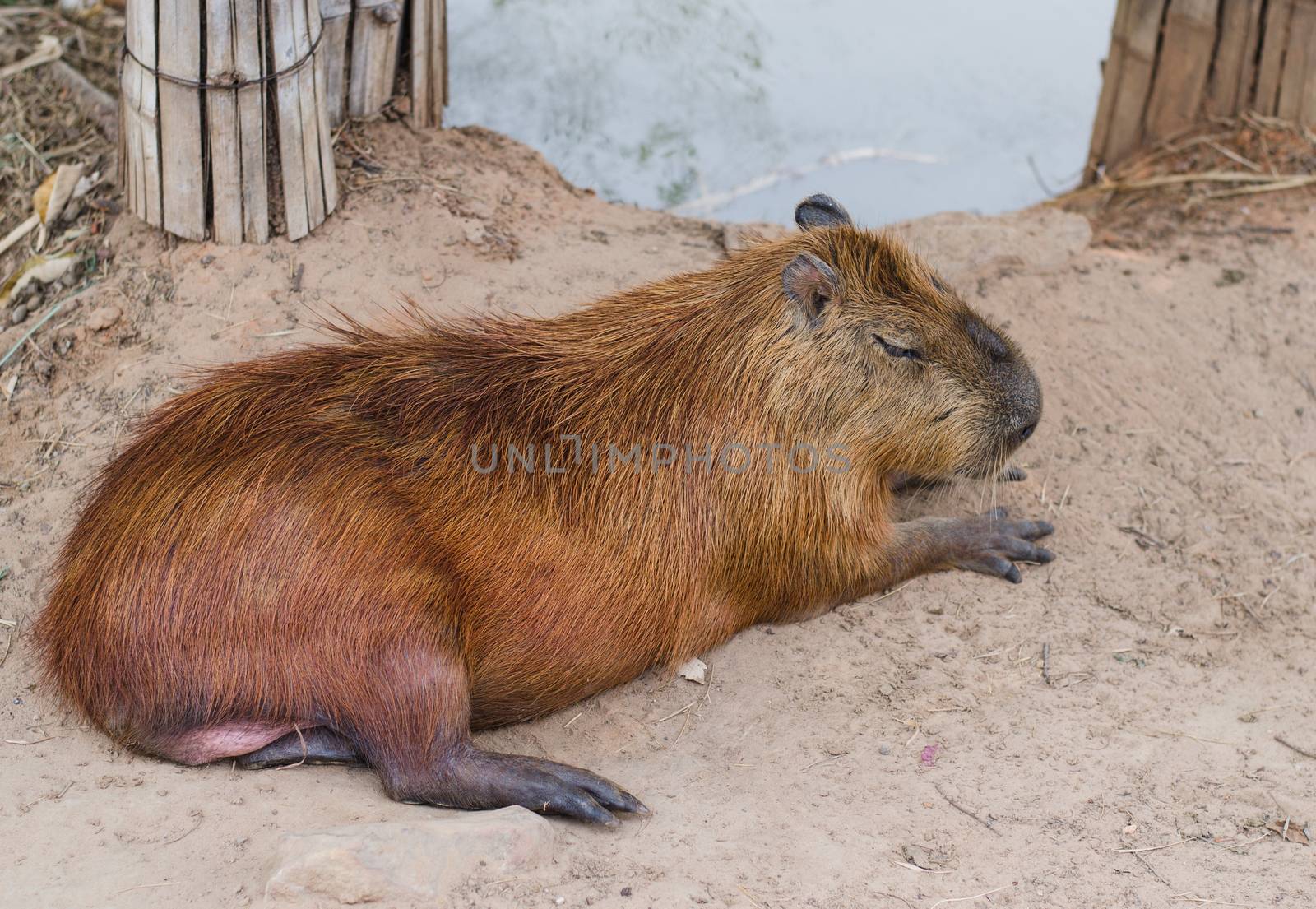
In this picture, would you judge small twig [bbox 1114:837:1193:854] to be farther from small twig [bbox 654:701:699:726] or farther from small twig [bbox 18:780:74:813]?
small twig [bbox 18:780:74:813]

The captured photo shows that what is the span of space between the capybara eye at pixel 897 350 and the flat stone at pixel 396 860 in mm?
1651

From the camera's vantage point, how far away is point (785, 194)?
7.05 m

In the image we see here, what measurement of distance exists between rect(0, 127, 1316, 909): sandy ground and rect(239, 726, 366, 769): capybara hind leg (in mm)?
75

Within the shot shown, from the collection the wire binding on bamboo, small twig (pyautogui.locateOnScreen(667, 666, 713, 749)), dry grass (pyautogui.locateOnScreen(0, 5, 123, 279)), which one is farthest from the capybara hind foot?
dry grass (pyautogui.locateOnScreen(0, 5, 123, 279))

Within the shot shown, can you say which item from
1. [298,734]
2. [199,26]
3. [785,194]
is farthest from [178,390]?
[785,194]

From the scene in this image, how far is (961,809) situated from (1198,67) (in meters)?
4.45

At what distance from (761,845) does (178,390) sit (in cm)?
237

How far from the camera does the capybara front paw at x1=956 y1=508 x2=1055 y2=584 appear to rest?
379 cm

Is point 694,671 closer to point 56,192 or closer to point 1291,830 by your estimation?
point 1291,830

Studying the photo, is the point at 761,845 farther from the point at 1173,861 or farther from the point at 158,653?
the point at 158,653

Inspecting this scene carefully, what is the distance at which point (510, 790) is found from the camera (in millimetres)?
2842

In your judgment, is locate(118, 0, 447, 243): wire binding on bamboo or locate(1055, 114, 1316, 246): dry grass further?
locate(1055, 114, 1316, 246): dry grass

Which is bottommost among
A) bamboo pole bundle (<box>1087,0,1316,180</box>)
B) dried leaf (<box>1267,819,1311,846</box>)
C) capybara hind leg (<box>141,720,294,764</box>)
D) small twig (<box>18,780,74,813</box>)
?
small twig (<box>18,780,74,813</box>)

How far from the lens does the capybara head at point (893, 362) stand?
132 inches
